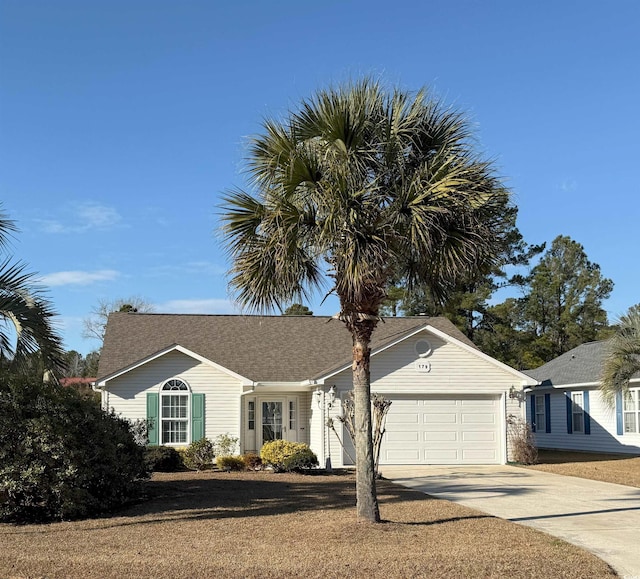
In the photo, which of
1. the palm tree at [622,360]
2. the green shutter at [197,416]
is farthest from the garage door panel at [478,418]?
the green shutter at [197,416]

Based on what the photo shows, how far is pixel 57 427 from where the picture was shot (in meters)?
12.6

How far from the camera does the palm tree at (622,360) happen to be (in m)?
19.7

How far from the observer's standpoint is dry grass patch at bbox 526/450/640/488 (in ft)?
64.2

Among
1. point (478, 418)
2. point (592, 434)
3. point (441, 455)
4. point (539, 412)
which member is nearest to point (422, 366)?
point (478, 418)

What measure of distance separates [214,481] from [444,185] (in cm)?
1069

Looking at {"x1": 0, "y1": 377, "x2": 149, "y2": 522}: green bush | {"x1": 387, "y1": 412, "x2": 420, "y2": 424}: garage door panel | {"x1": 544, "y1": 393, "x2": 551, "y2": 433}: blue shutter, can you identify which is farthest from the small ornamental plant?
{"x1": 0, "y1": 377, "x2": 149, "y2": 522}: green bush

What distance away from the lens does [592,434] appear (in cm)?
2877

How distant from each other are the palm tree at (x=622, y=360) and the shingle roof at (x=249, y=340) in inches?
240

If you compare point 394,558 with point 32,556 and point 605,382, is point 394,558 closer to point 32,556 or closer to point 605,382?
point 32,556

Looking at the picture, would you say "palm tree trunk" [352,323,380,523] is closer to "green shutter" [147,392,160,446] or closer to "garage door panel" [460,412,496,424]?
"garage door panel" [460,412,496,424]

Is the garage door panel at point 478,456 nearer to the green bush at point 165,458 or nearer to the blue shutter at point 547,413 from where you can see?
the green bush at point 165,458

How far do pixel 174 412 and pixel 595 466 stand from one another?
13.0 meters

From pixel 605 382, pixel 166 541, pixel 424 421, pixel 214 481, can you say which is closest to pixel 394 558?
pixel 166 541

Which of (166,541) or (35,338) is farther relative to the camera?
(35,338)
